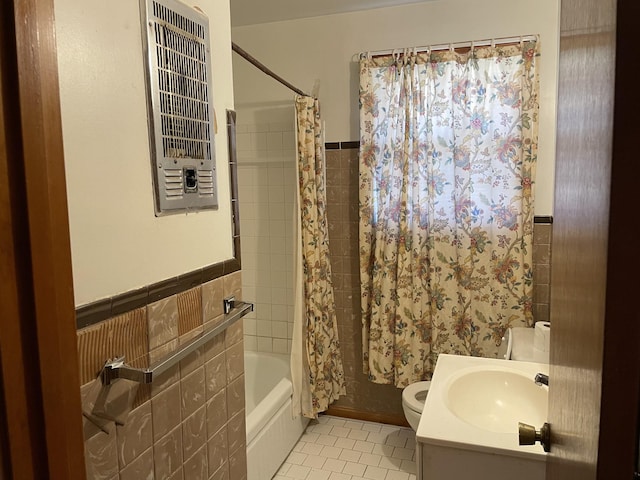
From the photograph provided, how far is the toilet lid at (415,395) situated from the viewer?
2355 millimetres

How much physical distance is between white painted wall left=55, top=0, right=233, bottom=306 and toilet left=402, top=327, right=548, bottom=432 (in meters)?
1.58

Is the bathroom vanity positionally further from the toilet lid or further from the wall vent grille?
the wall vent grille

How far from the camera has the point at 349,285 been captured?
2.95m

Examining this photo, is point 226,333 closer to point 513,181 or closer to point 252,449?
point 252,449

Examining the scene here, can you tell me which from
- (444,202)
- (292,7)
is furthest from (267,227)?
(292,7)

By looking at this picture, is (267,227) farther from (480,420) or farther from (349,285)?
(480,420)

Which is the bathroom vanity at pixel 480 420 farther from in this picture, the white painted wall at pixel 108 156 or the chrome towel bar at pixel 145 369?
the white painted wall at pixel 108 156

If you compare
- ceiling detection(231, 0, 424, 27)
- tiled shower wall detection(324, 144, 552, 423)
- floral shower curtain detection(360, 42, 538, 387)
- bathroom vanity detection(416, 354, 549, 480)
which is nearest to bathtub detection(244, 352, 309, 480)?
tiled shower wall detection(324, 144, 552, 423)

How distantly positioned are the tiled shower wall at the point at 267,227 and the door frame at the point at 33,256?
2.34 meters

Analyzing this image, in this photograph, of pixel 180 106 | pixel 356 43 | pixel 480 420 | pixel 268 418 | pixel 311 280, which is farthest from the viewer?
pixel 356 43

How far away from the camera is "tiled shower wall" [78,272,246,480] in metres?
1.00

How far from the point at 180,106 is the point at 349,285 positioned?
1922 mm

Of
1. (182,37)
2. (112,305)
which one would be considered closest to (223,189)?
(182,37)

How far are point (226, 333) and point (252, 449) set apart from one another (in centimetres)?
99
